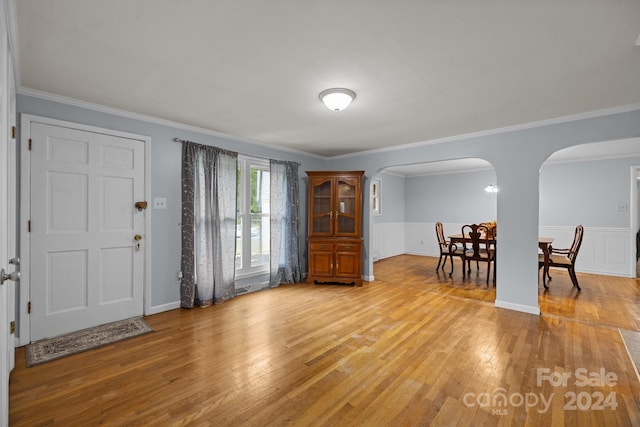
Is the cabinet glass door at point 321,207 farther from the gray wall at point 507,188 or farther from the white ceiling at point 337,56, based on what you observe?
the gray wall at point 507,188

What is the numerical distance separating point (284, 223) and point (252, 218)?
1.87ft

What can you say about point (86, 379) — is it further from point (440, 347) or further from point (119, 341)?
point (440, 347)

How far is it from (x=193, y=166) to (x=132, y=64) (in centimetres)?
160

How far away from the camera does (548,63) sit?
7.01 feet

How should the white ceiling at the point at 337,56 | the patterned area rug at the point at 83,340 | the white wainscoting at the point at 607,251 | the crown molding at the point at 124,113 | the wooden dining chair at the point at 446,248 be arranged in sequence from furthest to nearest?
1. the wooden dining chair at the point at 446,248
2. the white wainscoting at the point at 607,251
3. the crown molding at the point at 124,113
4. the patterned area rug at the point at 83,340
5. the white ceiling at the point at 337,56

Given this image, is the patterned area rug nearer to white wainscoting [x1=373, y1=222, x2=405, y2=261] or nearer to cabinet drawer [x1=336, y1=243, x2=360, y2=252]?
cabinet drawer [x1=336, y1=243, x2=360, y2=252]

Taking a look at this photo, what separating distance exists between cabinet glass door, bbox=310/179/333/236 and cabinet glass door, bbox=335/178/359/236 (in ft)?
0.56

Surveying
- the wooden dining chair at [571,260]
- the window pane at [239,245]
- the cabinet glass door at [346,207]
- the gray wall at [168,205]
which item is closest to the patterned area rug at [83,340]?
the gray wall at [168,205]

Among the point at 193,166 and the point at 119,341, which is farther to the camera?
the point at 193,166

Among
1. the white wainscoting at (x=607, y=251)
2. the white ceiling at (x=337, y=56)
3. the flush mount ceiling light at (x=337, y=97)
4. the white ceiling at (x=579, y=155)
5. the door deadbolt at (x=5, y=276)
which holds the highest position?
the white ceiling at (x=579, y=155)

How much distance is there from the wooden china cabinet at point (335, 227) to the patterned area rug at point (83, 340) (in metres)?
2.64

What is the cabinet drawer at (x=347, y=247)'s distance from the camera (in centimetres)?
487

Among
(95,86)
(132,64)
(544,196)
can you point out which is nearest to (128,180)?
(95,86)

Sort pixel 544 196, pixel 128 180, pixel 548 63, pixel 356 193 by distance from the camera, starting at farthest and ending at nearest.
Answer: pixel 544 196 < pixel 356 193 < pixel 128 180 < pixel 548 63
